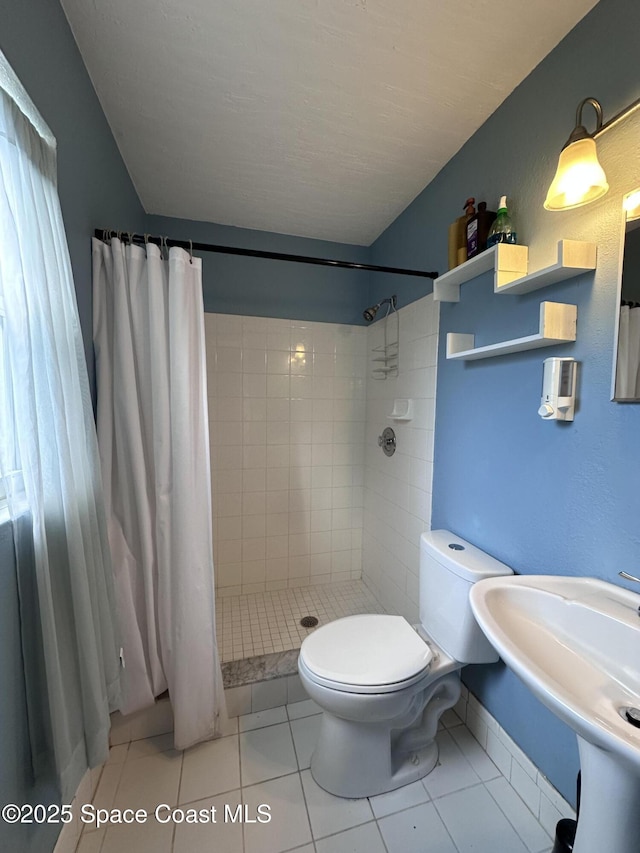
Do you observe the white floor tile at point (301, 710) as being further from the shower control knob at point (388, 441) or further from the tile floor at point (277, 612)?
the shower control knob at point (388, 441)

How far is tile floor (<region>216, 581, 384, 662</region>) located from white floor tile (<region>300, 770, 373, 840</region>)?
0.59 metres

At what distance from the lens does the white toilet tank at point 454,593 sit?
119 cm

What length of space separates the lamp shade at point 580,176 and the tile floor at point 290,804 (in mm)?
1850

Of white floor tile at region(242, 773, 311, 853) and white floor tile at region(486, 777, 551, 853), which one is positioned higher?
white floor tile at region(486, 777, 551, 853)

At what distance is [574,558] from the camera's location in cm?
98

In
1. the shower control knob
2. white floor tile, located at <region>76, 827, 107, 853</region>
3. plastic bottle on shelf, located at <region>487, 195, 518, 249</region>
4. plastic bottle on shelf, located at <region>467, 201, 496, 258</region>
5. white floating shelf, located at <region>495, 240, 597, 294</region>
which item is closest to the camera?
white floating shelf, located at <region>495, 240, 597, 294</region>

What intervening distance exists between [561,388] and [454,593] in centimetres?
79

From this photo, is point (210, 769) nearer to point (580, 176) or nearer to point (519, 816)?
point (519, 816)

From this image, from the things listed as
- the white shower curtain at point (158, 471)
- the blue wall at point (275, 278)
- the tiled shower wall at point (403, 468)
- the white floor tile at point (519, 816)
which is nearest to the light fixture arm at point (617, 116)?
the tiled shower wall at point (403, 468)

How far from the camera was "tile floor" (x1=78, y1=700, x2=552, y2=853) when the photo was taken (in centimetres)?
103

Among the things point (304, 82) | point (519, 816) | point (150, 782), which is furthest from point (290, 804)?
point (304, 82)

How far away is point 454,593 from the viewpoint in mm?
1229

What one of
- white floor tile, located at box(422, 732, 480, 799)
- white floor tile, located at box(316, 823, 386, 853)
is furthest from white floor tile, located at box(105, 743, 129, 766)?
white floor tile, located at box(422, 732, 480, 799)

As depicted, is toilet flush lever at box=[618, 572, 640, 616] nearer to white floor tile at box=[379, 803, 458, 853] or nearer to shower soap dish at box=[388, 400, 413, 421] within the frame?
white floor tile at box=[379, 803, 458, 853]
